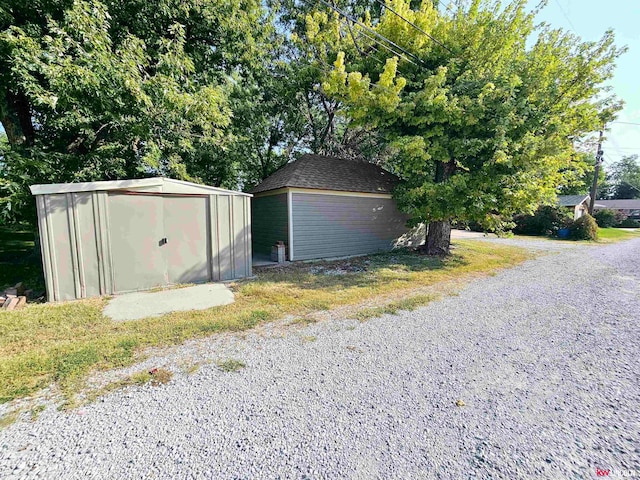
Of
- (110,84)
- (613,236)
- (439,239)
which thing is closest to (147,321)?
(110,84)

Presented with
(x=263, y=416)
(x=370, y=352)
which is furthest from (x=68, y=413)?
(x=370, y=352)

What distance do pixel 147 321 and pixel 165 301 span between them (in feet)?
3.30

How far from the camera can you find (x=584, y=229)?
17.0 metres

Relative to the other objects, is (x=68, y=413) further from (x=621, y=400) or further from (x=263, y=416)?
(x=621, y=400)

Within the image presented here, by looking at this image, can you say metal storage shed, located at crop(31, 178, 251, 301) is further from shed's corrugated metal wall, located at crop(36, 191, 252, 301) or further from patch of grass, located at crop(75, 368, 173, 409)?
patch of grass, located at crop(75, 368, 173, 409)

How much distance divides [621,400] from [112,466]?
13.2ft

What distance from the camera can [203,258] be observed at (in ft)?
21.7

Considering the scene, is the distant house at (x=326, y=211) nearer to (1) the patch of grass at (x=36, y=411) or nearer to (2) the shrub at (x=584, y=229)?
(1) the patch of grass at (x=36, y=411)

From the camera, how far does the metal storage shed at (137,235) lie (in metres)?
5.07

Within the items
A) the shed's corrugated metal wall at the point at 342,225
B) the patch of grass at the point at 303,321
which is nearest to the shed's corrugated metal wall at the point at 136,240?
the shed's corrugated metal wall at the point at 342,225

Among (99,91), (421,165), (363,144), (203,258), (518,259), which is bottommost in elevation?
(518,259)

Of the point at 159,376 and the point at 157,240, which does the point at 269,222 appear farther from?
the point at 159,376

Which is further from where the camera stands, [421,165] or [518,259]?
[518,259]

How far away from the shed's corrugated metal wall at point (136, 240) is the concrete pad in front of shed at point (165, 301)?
1.72 feet
